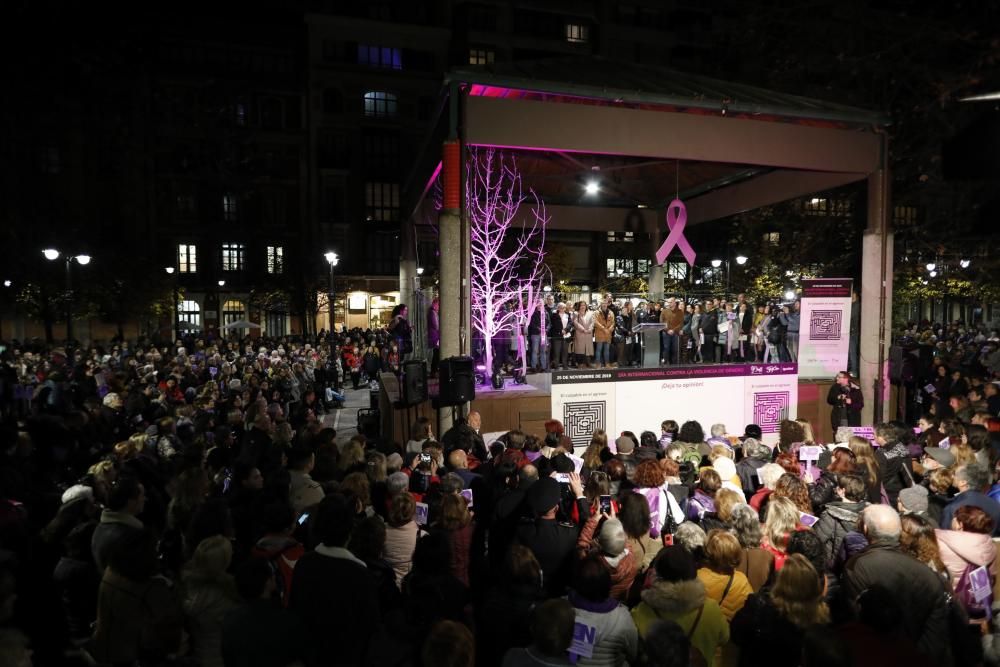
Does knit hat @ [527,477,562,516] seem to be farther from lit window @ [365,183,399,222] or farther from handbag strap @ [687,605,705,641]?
lit window @ [365,183,399,222]

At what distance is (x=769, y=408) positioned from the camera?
39.8 ft

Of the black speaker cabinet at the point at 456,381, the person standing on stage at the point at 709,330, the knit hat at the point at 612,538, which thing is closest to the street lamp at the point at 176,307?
the person standing on stage at the point at 709,330

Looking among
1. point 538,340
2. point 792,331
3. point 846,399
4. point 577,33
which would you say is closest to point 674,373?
point 846,399

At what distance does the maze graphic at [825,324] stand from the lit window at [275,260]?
3739cm

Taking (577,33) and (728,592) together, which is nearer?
(728,592)

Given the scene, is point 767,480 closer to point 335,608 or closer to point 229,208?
point 335,608

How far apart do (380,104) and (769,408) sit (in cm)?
3857

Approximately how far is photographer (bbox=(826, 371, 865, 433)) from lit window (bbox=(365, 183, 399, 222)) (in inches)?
1450

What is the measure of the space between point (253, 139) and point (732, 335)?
1470 inches

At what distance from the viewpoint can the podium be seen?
14969 mm

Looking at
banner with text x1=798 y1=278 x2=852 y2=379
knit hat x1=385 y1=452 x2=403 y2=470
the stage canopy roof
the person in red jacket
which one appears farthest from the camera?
banner with text x1=798 y1=278 x2=852 y2=379

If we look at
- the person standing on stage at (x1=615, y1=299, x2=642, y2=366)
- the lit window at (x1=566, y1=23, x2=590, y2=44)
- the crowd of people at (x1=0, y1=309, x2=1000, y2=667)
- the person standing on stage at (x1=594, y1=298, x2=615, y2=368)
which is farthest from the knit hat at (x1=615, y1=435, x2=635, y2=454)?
the lit window at (x1=566, y1=23, x2=590, y2=44)

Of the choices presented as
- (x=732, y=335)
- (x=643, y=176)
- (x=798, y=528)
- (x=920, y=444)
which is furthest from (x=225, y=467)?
(x=643, y=176)

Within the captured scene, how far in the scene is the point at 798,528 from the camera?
4.30 m
